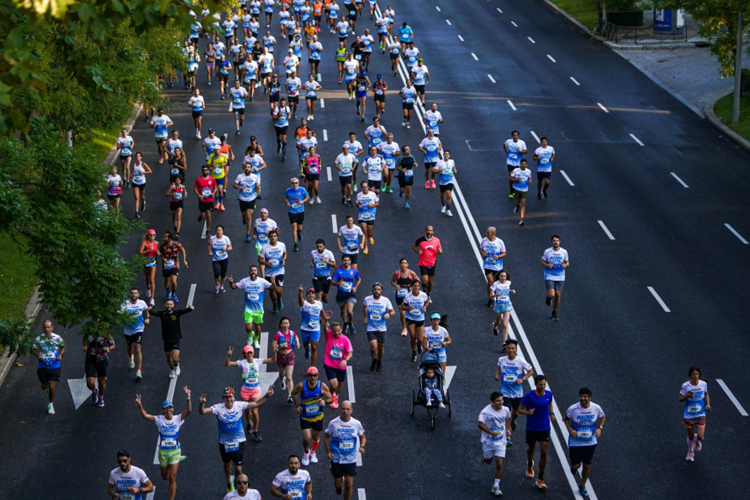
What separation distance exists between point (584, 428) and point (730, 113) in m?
25.1

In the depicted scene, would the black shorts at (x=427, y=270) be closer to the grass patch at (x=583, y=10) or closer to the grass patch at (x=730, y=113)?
the grass patch at (x=730, y=113)

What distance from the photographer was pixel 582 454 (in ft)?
53.3

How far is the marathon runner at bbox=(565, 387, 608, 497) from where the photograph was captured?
1609cm

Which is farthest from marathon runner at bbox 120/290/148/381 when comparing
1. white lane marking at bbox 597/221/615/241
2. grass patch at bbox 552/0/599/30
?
grass patch at bbox 552/0/599/30

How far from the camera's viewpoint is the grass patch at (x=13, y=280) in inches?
922

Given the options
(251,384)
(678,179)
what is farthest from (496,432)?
(678,179)

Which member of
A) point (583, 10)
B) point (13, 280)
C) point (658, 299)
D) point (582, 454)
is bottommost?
Result: point (658, 299)

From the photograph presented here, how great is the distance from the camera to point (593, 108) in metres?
39.1

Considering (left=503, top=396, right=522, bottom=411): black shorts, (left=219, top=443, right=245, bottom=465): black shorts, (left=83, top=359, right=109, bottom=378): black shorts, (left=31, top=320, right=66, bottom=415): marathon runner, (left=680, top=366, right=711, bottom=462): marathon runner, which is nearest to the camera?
(left=219, top=443, right=245, bottom=465): black shorts

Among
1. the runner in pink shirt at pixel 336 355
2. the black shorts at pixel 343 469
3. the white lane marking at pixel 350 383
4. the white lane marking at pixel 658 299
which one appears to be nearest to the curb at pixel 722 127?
the white lane marking at pixel 658 299

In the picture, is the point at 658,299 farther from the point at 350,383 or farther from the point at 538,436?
the point at 538,436

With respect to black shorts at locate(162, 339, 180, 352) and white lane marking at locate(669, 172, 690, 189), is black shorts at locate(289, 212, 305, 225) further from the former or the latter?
white lane marking at locate(669, 172, 690, 189)

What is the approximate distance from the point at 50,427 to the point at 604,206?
16528 mm

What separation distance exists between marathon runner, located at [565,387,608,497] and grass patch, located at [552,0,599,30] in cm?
3833
